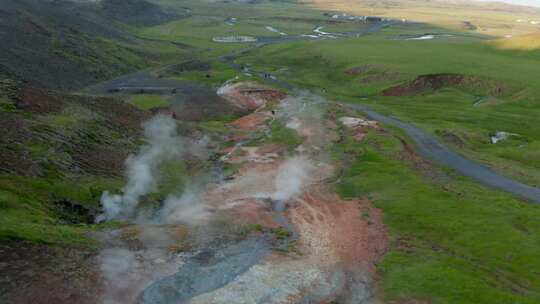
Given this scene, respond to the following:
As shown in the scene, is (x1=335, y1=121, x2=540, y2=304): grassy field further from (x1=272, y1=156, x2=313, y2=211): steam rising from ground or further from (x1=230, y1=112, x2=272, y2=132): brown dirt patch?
(x1=230, y1=112, x2=272, y2=132): brown dirt patch

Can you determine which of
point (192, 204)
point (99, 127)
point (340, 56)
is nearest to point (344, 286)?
point (192, 204)

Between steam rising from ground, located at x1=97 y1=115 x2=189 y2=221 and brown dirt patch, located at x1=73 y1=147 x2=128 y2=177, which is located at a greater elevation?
brown dirt patch, located at x1=73 y1=147 x2=128 y2=177

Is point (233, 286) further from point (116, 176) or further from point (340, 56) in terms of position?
point (340, 56)

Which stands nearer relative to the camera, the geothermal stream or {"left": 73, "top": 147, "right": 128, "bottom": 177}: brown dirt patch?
the geothermal stream

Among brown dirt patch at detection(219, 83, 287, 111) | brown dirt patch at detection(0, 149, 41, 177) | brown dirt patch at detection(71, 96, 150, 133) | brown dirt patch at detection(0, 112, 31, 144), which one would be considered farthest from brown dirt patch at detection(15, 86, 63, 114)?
brown dirt patch at detection(219, 83, 287, 111)

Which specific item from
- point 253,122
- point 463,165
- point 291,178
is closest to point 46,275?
point 291,178

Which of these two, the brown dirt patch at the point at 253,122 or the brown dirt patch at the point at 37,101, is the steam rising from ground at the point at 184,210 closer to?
the brown dirt patch at the point at 37,101

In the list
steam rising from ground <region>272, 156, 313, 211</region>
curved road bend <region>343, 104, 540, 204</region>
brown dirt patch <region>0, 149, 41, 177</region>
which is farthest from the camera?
curved road bend <region>343, 104, 540, 204</region>

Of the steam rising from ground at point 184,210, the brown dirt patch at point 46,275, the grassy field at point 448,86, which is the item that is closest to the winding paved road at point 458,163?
the grassy field at point 448,86
